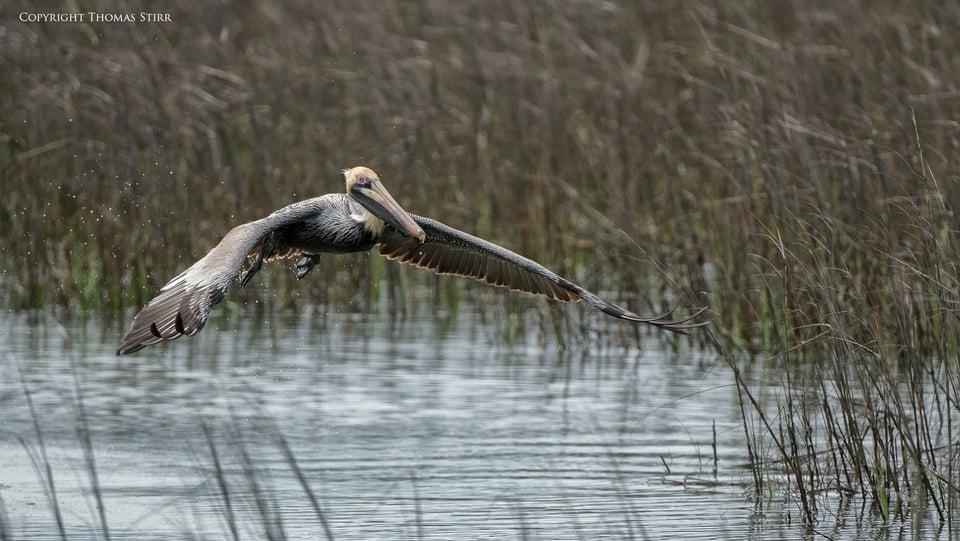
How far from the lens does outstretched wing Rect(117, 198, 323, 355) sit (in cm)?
501

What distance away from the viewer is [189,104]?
10914 millimetres

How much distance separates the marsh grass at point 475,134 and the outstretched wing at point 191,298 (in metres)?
3.39

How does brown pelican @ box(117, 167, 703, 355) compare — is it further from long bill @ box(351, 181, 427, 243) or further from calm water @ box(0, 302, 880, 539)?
calm water @ box(0, 302, 880, 539)

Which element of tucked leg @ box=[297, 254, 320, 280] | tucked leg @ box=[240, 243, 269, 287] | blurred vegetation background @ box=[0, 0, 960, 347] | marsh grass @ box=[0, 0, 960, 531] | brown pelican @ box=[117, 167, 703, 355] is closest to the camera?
brown pelican @ box=[117, 167, 703, 355]

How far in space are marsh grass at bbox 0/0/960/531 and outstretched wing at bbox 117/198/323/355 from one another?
11.1ft

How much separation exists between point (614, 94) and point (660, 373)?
8.93 ft

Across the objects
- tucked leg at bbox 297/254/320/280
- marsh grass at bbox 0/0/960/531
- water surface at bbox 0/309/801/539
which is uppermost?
marsh grass at bbox 0/0/960/531

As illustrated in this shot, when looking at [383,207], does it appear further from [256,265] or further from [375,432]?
[375,432]

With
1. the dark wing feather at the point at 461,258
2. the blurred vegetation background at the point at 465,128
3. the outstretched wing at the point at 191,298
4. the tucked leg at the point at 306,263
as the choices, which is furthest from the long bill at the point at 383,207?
the blurred vegetation background at the point at 465,128

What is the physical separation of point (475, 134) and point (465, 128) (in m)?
0.10

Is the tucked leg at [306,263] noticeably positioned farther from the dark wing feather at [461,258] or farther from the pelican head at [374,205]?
the dark wing feather at [461,258]

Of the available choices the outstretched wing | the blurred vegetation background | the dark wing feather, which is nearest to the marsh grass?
the blurred vegetation background

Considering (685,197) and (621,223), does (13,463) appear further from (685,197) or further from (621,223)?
(685,197)

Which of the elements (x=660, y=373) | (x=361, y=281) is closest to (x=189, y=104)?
(x=361, y=281)
